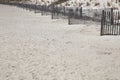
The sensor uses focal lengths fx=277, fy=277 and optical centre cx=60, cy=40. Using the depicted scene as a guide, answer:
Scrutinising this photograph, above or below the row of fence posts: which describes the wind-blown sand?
below

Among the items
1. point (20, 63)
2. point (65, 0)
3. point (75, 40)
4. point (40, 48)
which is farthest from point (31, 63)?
point (65, 0)

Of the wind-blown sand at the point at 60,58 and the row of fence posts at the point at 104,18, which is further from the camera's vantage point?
the row of fence posts at the point at 104,18

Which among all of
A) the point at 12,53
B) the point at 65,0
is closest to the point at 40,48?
the point at 12,53

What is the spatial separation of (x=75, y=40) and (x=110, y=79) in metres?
6.92

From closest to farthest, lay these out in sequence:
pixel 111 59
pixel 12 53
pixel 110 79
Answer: pixel 110 79 < pixel 111 59 < pixel 12 53

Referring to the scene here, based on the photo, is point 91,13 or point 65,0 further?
point 65,0

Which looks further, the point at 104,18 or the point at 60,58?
the point at 104,18

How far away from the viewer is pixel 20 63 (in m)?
9.48

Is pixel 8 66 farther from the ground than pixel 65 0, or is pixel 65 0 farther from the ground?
pixel 65 0

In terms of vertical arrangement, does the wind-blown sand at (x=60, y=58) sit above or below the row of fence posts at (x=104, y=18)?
below

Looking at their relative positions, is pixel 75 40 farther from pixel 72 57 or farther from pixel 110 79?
pixel 110 79

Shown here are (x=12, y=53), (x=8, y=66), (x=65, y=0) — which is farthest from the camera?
(x=65, y=0)

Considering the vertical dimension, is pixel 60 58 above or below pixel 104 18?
below

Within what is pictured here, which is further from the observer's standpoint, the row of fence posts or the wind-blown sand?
the row of fence posts
